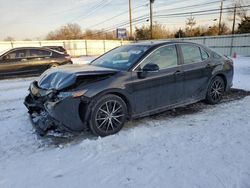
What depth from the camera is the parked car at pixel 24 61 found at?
10516 millimetres

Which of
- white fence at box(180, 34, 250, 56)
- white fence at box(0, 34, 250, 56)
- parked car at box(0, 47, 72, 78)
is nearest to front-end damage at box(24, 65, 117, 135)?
parked car at box(0, 47, 72, 78)

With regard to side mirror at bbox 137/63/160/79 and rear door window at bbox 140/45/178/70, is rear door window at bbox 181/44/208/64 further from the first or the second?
side mirror at bbox 137/63/160/79

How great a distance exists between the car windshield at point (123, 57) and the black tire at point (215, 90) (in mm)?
1983

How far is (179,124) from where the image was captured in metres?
4.69

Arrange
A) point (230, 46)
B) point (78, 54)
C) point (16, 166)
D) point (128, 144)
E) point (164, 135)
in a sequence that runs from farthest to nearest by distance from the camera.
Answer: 1. point (78, 54)
2. point (230, 46)
3. point (164, 135)
4. point (128, 144)
5. point (16, 166)

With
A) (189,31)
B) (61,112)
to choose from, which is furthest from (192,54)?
(189,31)

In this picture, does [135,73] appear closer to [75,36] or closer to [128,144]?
A: [128,144]

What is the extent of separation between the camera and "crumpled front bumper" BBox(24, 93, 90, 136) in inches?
150

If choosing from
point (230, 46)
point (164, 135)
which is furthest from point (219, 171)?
point (230, 46)

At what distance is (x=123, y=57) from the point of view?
16.6 ft

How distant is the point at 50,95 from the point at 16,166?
3.92 ft

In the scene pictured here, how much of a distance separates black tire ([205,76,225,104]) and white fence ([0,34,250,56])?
2048 centimetres

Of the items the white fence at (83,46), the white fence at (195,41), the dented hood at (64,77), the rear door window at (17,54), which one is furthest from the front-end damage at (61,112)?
the white fence at (83,46)

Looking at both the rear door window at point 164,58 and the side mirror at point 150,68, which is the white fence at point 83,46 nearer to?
the rear door window at point 164,58
